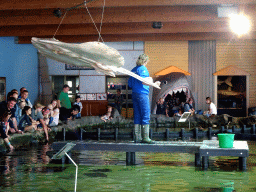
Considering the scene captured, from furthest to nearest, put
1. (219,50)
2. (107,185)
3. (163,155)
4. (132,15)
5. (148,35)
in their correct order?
1. (219,50)
2. (148,35)
3. (132,15)
4. (163,155)
5. (107,185)

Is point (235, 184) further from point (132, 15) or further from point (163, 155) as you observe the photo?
point (132, 15)

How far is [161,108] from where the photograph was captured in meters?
19.9

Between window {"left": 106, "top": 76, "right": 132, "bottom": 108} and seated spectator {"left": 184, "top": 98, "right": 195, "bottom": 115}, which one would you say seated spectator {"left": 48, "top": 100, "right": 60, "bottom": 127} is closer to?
seated spectator {"left": 184, "top": 98, "right": 195, "bottom": 115}

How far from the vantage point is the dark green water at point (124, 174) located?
6.18 meters

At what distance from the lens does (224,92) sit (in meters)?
21.8

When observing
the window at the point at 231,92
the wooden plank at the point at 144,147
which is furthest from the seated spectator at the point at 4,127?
the window at the point at 231,92

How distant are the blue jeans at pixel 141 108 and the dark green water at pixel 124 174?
2.70 ft

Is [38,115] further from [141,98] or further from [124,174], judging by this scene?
[124,174]

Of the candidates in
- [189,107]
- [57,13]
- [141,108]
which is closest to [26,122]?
[57,13]

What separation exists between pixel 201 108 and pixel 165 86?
2116mm

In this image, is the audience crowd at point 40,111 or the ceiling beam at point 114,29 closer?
the audience crowd at point 40,111

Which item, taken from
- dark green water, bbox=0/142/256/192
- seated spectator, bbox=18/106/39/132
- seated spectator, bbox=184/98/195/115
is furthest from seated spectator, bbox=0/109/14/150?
seated spectator, bbox=184/98/195/115

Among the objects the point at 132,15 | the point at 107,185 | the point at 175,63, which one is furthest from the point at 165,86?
the point at 107,185

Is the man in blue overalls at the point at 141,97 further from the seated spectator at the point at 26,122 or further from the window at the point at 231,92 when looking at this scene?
the window at the point at 231,92
